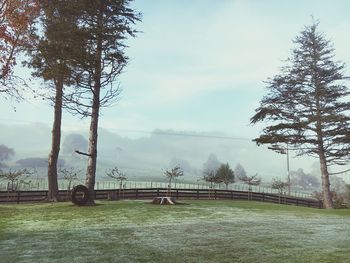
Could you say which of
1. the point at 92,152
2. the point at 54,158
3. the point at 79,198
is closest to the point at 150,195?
the point at 54,158

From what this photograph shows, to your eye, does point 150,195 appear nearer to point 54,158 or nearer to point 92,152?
point 54,158

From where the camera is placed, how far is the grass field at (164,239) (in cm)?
798

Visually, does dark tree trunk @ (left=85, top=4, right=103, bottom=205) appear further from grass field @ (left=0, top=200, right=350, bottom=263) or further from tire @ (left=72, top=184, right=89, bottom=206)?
grass field @ (left=0, top=200, right=350, bottom=263)

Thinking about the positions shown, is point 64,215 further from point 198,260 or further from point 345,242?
point 345,242

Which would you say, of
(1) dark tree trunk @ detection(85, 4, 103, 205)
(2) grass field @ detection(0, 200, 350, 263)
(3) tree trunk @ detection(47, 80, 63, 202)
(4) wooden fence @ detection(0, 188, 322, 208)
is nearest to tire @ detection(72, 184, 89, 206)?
(1) dark tree trunk @ detection(85, 4, 103, 205)

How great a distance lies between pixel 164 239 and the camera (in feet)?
33.1

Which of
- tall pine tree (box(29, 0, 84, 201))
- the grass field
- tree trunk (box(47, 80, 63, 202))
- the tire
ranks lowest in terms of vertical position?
the grass field

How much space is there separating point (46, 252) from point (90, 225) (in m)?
4.35

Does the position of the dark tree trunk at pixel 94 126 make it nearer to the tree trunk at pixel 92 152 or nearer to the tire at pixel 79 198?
the tree trunk at pixel 92 152

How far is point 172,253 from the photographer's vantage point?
8.32 meters

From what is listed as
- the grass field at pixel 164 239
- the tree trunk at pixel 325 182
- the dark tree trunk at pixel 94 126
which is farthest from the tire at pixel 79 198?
the tree trunk at pixel 325 182

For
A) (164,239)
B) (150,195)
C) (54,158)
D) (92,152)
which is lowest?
(164,239)

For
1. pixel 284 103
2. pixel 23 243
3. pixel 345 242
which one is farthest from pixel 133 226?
pixel 284 103

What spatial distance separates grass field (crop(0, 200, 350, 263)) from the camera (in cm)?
798
